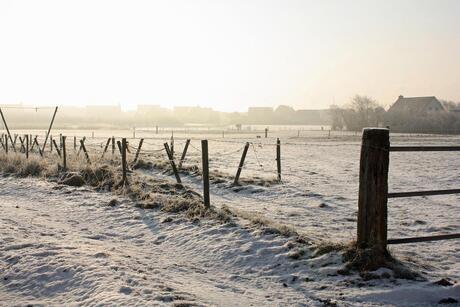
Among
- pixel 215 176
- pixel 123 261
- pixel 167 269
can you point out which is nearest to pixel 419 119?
pixel 215 176

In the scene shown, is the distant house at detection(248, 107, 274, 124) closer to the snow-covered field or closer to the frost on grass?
the frost on grass

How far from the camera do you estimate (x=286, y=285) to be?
5.37m

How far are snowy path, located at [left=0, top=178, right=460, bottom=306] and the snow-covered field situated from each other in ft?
0.05

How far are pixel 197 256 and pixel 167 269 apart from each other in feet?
2.67

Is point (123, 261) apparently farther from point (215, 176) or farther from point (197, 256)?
point (215, 176)

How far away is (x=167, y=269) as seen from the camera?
607 centimetres

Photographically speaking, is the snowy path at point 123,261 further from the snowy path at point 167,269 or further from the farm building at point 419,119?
the farm building at point 419,119

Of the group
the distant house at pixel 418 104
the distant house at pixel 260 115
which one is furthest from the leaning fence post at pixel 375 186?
the distant house at pixel 260 115

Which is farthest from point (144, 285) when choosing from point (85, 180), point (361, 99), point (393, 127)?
point (361, 99)

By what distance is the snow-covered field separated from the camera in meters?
4.95

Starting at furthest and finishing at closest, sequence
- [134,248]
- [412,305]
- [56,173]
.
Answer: [56,173] < [134,248] < [412,305]

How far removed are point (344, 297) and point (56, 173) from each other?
12951 mm

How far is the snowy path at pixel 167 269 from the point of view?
4.86 meters

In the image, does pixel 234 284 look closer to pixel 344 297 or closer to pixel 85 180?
pixel 344 297
